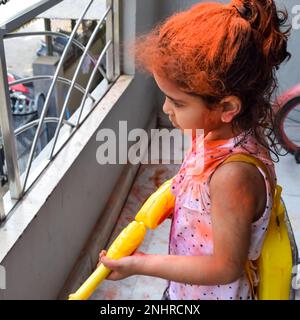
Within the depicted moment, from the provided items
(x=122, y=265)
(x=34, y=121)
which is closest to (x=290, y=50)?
(x=34, y=121)

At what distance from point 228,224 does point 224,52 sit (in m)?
0.22

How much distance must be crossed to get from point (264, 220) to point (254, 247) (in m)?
0.05

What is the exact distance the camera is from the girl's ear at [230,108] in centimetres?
60

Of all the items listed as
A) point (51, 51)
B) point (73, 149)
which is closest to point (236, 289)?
point (73, 149)

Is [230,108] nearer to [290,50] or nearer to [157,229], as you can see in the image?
[157,229]

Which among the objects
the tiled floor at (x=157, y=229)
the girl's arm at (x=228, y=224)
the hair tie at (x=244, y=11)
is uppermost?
the hair tie at (x=244, y=11)

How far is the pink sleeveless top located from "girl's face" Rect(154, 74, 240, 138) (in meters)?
0.04

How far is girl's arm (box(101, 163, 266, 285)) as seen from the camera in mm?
599

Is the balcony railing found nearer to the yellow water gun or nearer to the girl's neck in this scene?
the yellow water gun

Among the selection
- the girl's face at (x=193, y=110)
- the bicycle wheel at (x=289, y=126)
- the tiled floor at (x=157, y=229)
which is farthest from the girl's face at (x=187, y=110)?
the bicycle wheel at (x=289, y=126)

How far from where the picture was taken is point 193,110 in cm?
62

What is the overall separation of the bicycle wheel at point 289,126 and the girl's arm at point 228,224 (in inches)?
51.5

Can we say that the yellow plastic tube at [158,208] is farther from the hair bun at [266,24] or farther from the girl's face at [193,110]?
the hair bun at [266,24]
